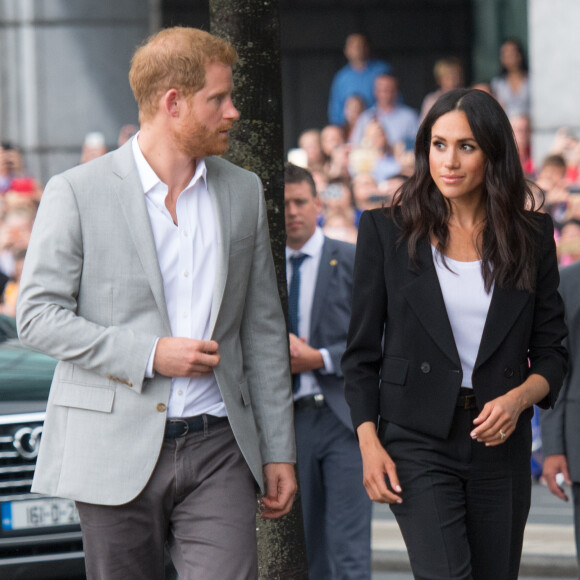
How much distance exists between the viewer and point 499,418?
3.65m

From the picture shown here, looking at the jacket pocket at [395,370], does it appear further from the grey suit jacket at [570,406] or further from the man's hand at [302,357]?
the man's hand at [302,357]

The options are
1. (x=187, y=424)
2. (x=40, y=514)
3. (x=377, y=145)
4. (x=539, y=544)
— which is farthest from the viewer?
(x=377, y=145)

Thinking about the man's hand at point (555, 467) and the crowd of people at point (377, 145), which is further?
the crowd of people at point (377, 145)

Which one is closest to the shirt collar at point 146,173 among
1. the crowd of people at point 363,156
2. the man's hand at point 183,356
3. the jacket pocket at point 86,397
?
the man's hand at point 183,356

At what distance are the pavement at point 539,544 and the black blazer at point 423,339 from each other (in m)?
3.39

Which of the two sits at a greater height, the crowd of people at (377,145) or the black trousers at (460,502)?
the crowd of people at (377,145)

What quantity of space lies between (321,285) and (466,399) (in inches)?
88.9

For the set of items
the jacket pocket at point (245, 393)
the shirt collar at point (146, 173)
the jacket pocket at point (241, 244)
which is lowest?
the jacket pocket at point (245, 393)

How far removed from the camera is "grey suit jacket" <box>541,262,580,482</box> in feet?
15.8

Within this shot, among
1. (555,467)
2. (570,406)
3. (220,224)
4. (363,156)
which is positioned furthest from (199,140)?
(363,156)

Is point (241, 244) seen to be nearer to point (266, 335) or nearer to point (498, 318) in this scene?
point (266, 335)

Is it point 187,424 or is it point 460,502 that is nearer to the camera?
point 187,424

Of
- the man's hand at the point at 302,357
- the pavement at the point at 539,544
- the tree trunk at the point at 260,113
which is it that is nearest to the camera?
the tree trunk at the point at 260,113

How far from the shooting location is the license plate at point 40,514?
209 inches
